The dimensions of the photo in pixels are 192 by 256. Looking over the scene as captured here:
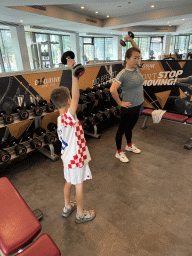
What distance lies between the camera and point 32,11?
6.14 meters

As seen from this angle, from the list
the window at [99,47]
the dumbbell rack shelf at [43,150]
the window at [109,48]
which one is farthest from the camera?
the window at [109,48]

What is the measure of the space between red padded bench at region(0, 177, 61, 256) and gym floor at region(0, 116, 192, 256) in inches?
22.6

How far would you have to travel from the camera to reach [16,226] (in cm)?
103

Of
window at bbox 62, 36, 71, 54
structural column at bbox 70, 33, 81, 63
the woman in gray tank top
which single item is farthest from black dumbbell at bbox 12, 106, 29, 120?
window at bbox 62, 36, 71, 54

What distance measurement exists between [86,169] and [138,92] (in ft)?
4.18

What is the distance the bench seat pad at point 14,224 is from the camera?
3.12 feet

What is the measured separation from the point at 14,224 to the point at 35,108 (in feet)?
5.90

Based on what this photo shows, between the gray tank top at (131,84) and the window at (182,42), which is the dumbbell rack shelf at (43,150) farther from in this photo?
the window at (182,42)

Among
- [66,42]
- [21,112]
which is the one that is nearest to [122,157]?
[21,112]

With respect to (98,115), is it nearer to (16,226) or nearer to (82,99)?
(82,99)

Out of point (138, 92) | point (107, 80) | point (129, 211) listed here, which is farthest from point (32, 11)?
point (129, 211)

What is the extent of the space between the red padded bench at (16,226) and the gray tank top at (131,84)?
64.6 inches

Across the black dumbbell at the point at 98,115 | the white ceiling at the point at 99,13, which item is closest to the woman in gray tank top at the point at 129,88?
the black dumbbell at the point at 98,115

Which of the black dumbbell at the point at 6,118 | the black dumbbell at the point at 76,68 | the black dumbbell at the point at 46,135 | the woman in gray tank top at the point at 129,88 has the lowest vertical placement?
the black dumbbell at the point at 46,135
